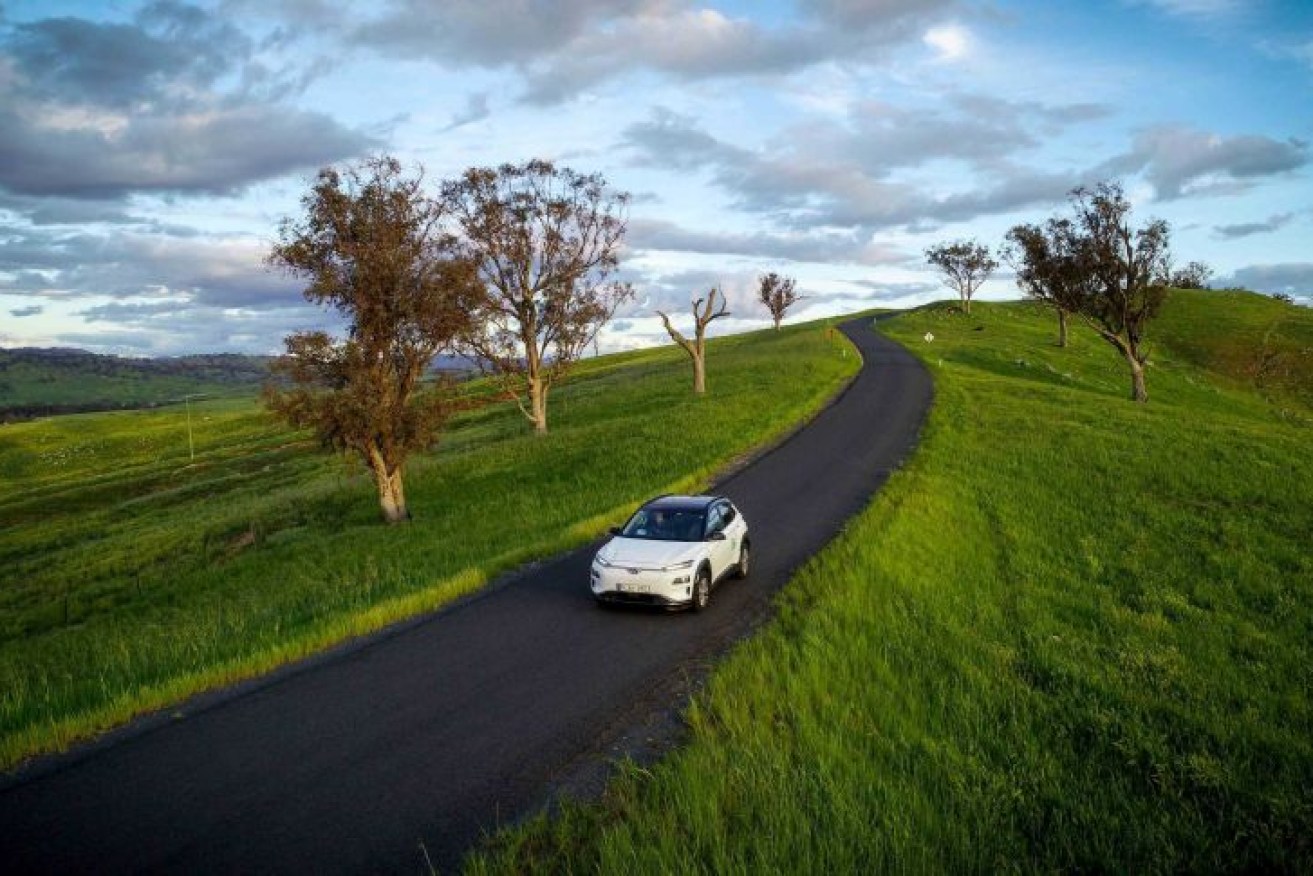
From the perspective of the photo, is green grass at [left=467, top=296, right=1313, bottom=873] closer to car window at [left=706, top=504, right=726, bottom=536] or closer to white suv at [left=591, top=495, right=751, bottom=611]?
white suv at [left=591, top=495, right=751, bottom=611]

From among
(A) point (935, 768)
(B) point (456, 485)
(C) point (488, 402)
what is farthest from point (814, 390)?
(C) point (488, 402)

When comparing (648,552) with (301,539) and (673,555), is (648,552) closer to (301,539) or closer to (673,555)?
(673,555)

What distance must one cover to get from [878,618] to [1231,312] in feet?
317

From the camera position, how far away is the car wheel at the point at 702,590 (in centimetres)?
1291

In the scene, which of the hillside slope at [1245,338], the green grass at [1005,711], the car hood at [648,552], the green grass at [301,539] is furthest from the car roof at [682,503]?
the hillside slope at [1245,338]

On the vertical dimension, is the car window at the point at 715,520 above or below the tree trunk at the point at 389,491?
above

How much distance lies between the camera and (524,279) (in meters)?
36.9

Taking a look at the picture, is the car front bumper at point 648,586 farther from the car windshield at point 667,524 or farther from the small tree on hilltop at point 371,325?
the small tree on hilltop at point 371,325

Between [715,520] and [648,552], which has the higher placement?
[715,520]

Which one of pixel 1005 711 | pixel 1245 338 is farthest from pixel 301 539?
pixel 1245 338

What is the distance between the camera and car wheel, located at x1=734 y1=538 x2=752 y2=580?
1485 centimetres

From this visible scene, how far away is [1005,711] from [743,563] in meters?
6.72

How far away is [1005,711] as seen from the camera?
28.9 feet

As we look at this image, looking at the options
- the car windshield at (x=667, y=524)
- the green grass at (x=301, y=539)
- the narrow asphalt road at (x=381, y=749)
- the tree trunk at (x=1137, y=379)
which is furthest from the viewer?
the tree trunk at (x=1137, y=379)
